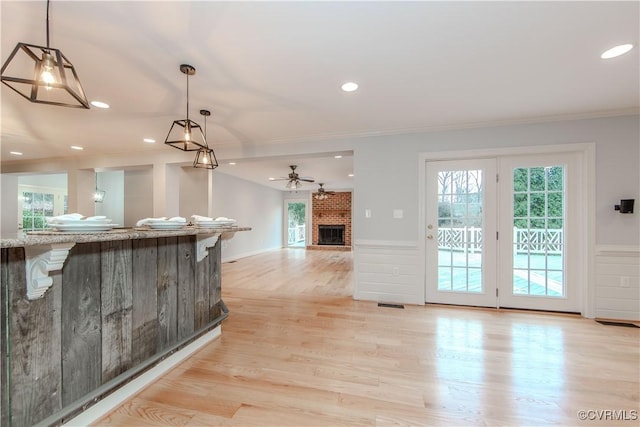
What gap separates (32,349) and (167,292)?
0.77 metres

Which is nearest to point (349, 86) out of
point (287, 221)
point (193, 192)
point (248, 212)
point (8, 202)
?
point (193, 192)

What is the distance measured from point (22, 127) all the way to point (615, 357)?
6.76m

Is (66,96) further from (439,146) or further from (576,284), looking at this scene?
(576,284)

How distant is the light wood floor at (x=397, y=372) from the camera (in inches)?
60.2

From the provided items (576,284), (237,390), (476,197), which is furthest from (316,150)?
(576,284)

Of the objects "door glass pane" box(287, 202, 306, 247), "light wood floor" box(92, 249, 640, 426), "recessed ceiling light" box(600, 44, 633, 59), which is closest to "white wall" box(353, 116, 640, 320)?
"light wood floor" box(92, 249, 640, 426)

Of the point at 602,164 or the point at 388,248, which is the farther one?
the point at 388,248

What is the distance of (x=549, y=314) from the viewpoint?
3105mm

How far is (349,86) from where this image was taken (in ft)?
7.78

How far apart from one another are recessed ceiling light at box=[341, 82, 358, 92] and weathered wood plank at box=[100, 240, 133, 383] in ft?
6.80

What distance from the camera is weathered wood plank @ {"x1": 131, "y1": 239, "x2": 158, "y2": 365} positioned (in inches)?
66.4

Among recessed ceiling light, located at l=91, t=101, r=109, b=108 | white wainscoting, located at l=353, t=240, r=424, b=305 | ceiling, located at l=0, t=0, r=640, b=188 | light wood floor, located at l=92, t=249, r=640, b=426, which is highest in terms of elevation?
ceiling, located at l=0, t=0, r=640, b=188

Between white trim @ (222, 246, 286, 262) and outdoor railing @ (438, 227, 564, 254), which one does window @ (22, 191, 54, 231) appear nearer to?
white trim @ (222, 246, 286, 262)

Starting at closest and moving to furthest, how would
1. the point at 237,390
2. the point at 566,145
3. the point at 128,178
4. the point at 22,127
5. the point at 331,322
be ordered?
the point at 237,390, the point at 331,322, the point at 566,145, the point at 22,127, the point at 128,178
